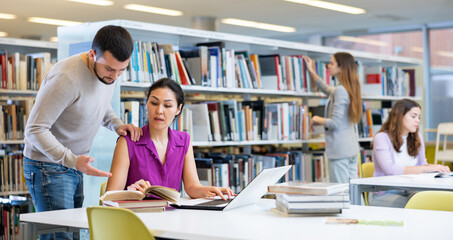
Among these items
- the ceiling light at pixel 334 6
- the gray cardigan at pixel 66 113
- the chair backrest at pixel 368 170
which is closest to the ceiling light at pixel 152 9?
the ceiling light at pixel 334 6

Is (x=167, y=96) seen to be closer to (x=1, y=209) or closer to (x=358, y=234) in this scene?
(x=358, y=234)

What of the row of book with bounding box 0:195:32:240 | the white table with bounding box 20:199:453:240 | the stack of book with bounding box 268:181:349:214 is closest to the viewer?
the white table with bounding box 20:199:453:240

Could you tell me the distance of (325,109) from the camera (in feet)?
18.1

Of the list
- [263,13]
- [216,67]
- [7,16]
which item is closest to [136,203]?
[216,67]

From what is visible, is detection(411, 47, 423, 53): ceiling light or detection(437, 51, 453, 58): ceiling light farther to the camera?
detection(411, 47, 423, 53): ceiling light

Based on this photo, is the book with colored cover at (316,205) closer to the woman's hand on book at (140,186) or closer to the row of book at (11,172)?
the woman's hand on book at (140,186)

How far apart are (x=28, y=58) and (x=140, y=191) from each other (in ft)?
11.6

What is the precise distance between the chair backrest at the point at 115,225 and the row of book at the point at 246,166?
2.45 m

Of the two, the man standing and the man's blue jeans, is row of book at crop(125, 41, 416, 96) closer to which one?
the man standing

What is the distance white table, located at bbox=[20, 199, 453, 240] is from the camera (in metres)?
1.87

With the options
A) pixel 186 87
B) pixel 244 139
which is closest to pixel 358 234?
pixel 186 87

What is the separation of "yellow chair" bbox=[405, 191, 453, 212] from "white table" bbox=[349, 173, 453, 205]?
2.49ft

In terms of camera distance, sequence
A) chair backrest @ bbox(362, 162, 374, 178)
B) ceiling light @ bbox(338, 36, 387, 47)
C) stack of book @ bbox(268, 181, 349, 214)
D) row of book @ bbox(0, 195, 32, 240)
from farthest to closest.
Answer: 1. ceiling light @ bbox(338, 36, 387, 47)
2. row of book @ bbox(0, 195, 32, 240)
3. chair backrest @ bbox(362, 162, 374, 178)
4. stack of book @ bbox(268, 181, 349, 214)

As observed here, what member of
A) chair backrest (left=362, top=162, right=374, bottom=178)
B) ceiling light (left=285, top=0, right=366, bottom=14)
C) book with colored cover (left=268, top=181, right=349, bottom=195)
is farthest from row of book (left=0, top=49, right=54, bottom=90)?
ceiling light (left=285, top=0, right=366, bottom=14)
